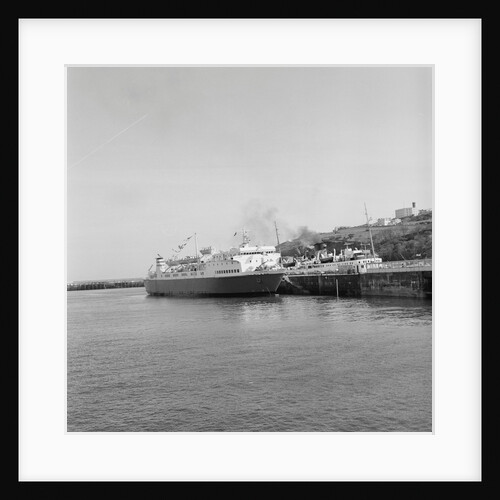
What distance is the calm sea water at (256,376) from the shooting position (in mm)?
4137

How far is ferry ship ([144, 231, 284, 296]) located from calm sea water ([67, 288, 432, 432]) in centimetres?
827

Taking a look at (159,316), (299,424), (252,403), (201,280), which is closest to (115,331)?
(159,316)

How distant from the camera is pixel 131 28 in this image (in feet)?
10.5

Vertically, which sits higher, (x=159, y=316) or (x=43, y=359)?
(x=43, y=359)

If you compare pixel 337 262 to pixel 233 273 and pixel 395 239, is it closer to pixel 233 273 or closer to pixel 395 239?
pixel 233 273

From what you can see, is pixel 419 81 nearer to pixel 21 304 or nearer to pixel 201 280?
pixel 21 304

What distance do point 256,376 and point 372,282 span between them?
9.63 meters

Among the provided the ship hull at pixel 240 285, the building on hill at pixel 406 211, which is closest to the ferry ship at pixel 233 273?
the ship hull at pixel 240 285

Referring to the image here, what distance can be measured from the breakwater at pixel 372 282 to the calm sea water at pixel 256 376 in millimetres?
1660

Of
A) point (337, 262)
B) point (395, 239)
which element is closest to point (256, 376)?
point (395, 239)

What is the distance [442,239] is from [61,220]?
2.76 meters

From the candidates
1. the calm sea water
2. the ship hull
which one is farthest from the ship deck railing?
the ship hull

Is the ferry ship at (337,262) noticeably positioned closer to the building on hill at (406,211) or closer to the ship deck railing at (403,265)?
the ship deck railing at (403,265)

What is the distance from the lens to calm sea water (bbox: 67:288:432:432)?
4137 millimetres
